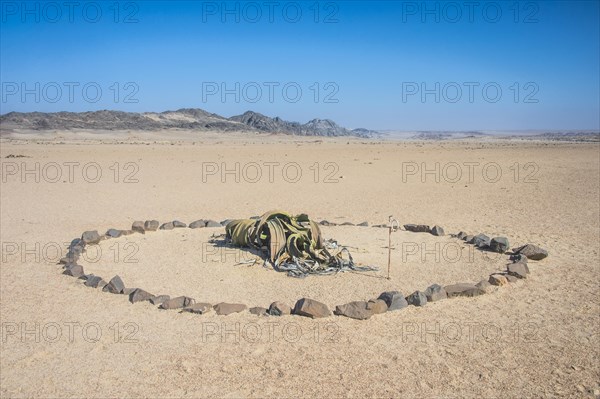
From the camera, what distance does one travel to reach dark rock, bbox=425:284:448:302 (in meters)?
5.98

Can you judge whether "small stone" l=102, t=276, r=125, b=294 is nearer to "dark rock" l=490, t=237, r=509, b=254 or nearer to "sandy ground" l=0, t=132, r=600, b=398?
"sandy ground" l=0, t=132, r=600, b=398

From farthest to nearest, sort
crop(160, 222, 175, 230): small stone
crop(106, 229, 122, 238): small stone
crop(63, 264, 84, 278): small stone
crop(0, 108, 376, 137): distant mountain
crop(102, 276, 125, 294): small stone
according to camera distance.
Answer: crop(0, 108, 376, 137): distant mountain, crop(160, 222, 175, 230): small stone, crop(106, 229, 122, 238): small stone, crop(63, 264, 84, 278): small stone, crop(102, 276, 125, 294): small stone

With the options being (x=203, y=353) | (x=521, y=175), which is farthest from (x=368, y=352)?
(x=521, y=175)

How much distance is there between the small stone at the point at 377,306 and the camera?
219 inches

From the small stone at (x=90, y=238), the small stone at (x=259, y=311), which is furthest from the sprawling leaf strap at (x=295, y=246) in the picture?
the small stone at (x=90, y=238)

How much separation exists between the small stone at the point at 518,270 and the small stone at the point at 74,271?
607cm

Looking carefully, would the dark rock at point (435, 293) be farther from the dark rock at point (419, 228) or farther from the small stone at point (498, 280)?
the dark rock at point (419, 228)

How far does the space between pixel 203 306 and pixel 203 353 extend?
1.03 metres

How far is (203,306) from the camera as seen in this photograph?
5.69 meters

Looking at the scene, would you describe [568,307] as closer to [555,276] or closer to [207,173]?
[555,276]

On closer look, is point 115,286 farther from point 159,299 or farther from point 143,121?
point 143,121

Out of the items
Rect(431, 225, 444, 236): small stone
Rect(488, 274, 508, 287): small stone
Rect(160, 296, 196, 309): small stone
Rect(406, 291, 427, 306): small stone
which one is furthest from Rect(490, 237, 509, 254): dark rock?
Rect(160, 296, 196, 309): small stone

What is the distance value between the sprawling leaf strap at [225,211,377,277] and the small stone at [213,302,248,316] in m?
1.35

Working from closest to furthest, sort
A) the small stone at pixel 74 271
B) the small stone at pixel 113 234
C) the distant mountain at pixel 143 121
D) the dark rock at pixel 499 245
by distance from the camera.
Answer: the small stone at pixel 74 271, the dark rock at pixel 499 245, the small stone at pixel 113 234, the distant mountain at pixel 143 121
